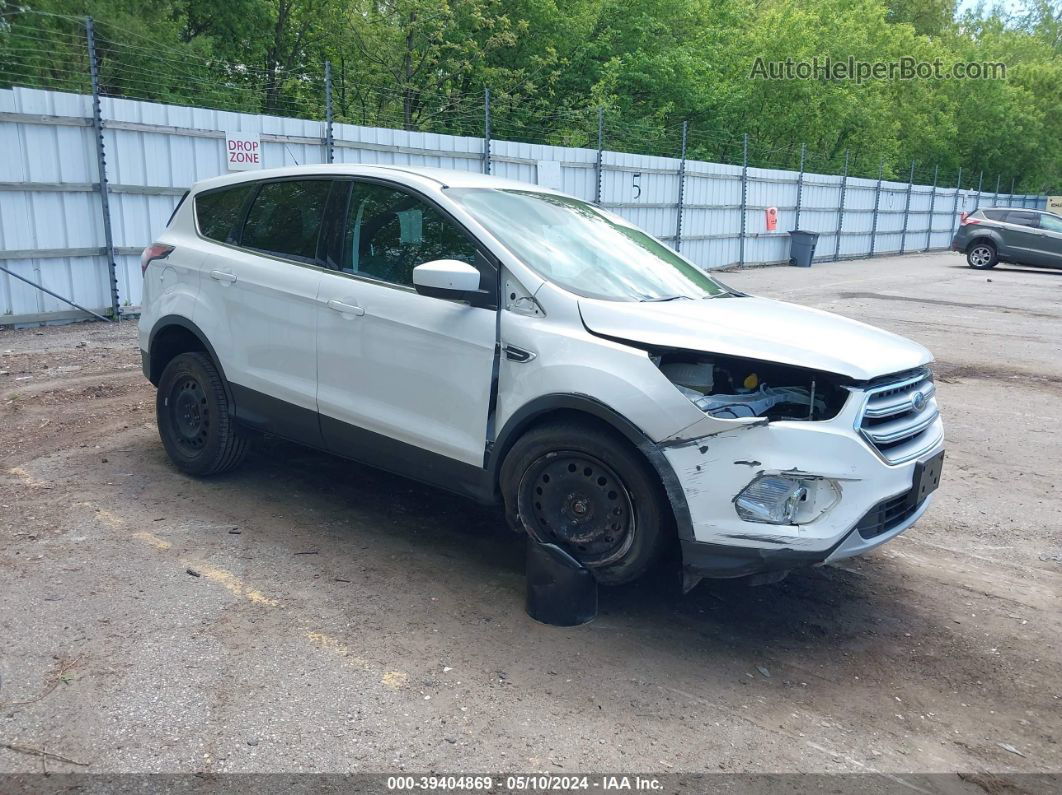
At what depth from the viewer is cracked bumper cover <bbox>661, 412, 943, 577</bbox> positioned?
3.41m

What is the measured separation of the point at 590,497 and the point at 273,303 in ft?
6.96

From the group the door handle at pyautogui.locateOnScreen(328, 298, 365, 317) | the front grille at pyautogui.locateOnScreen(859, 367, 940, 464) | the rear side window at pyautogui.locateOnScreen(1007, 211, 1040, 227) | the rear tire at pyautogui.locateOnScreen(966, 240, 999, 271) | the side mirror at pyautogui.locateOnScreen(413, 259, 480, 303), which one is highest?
the side mirror at pyautogui.locateOnScreen(413, 259, 480, 303)

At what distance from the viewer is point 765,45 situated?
3862 cm

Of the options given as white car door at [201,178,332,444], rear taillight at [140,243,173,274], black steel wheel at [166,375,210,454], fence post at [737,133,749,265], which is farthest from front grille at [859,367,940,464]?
fence post at [737,133,749,265]

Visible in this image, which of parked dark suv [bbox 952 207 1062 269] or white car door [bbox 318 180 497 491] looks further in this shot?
parked dark suv [bbox 952 207 1062 269]

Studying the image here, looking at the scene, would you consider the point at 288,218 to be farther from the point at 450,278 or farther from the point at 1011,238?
the point at 1011,238

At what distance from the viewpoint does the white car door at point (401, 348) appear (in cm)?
410

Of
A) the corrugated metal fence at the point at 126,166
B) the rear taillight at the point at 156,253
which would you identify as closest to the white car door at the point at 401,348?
the rear taillight at the point at 156,253

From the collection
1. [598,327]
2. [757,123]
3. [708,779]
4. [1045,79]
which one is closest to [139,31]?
[598,327]

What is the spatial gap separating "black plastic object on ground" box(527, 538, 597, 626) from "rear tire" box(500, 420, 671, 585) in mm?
90

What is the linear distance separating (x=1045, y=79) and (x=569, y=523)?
212 feet

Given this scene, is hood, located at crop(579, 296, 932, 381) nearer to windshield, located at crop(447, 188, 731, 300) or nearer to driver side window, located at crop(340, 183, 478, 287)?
windshield, located at crop(447, 188, 731, 300)

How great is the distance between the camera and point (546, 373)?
381 cm

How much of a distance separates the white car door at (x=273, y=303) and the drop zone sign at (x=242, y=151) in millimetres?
7169
